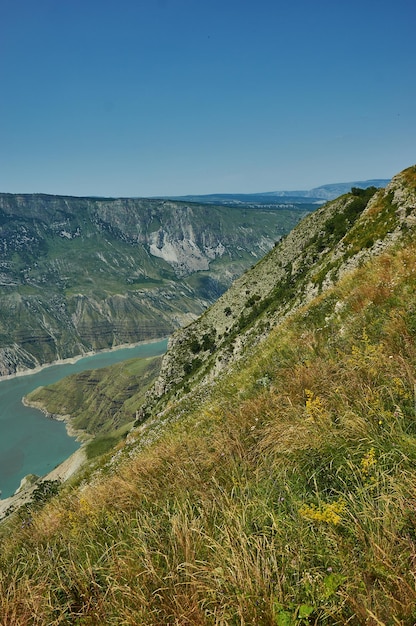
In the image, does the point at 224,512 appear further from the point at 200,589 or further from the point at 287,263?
the point at 287,263

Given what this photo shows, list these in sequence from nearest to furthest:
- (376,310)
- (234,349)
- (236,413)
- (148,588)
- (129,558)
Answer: (148,588)
(129,558)
(236,413)
(376,310)
(234,349)

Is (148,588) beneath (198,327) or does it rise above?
above

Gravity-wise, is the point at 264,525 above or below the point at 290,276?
above

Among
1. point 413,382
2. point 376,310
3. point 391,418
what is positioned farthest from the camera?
point 376,310

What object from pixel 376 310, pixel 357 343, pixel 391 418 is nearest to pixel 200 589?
pixel 391 418

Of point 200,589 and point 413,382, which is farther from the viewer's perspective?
point 413,382

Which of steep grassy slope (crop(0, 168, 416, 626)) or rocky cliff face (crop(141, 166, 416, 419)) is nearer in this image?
steep grassy slope (crop(0, 168, 416, 626))

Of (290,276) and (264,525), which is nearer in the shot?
(264,525)

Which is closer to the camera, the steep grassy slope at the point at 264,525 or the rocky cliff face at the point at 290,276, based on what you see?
the steep grassy slope at the point at 264,525
